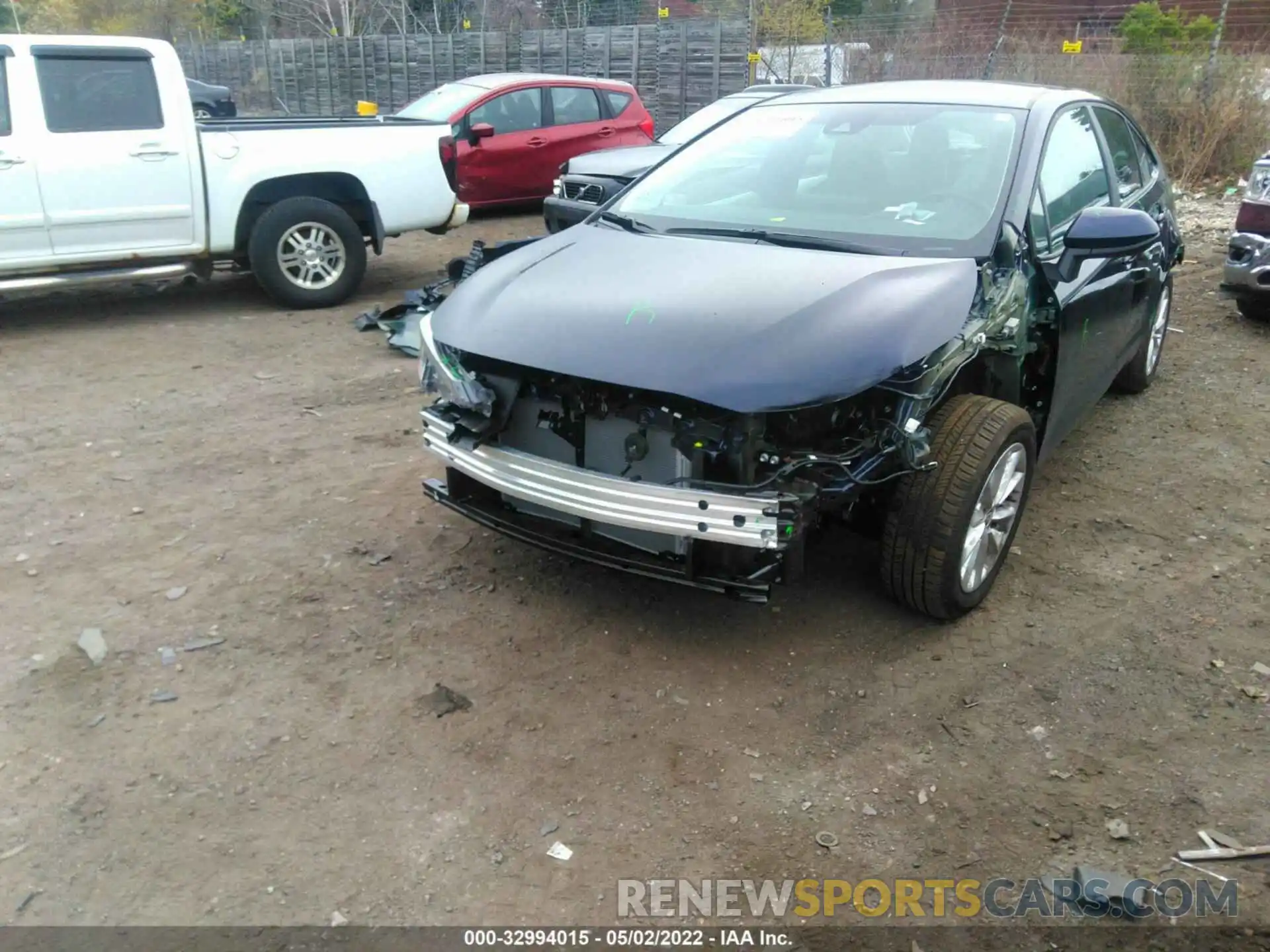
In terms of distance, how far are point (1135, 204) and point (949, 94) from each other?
131 centimetres

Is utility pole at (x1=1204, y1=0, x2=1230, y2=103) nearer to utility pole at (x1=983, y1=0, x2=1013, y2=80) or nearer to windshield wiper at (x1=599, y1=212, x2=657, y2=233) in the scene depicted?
utility pole at (x1=983, y1=0, x2=1013, y2=80)

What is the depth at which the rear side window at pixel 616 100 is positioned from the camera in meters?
12.0

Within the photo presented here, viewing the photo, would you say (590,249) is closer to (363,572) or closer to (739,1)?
(363,572)

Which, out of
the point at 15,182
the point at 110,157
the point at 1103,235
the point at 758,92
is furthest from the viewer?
the point at 758,92

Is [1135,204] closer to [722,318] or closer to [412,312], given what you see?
[722,318]

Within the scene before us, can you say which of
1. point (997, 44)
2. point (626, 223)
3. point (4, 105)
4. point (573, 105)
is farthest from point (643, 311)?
point (997, 44)

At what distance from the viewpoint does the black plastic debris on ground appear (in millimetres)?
4918

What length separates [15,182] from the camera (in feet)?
21.5

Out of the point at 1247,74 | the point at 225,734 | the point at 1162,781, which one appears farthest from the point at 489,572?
the point at 1247,74

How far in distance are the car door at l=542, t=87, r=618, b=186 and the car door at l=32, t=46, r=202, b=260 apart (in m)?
4.99

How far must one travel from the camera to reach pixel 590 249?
12.8 feet

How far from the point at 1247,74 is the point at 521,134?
29.7ft

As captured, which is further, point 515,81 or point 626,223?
point 515,81

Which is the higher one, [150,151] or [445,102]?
[445,102]
